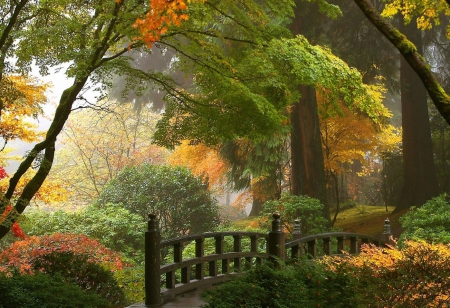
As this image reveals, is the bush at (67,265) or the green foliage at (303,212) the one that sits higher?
the green foliage at (303,212)

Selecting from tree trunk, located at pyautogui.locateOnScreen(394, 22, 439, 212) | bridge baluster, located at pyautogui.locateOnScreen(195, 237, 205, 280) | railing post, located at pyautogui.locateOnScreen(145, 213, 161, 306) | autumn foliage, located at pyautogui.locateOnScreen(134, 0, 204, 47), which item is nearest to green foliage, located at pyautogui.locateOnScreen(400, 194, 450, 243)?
tree trunk, located at pyautogui.locateOnScreen(394, 22, 439, 212)

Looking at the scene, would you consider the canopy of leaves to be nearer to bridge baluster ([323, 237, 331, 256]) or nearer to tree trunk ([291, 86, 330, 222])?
bridge baluster ([323, 237, 331, 256])

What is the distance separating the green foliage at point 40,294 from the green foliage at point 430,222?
7976 mm

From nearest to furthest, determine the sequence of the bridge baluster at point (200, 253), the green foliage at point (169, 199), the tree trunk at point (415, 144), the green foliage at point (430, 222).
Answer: the bridge baluster at point (200, 253), the green foliage at point (430, 222), the green foliage at point (169, 199), the tree trunk at point (415, 144)

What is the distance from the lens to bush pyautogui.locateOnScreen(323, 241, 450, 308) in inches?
223

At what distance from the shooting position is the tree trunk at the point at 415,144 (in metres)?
19.0

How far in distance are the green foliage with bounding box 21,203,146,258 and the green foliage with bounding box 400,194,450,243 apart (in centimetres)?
743

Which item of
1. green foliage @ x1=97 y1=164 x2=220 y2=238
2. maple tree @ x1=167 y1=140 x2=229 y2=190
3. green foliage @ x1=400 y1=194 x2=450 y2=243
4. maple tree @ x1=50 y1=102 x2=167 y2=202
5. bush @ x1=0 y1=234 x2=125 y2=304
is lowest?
bush @ x1=0 y1=234 x2=125 y2=304

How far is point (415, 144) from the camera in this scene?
63.3ft

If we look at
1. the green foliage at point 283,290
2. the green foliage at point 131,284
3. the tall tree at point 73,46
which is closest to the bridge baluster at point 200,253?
the green foliage at point 283,290

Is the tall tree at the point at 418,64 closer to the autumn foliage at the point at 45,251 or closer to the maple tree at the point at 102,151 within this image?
the autumn foliage at the point at 45,251

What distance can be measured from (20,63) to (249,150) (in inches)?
461

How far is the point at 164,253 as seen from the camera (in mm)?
17141

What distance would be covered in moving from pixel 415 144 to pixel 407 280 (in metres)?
14.2
